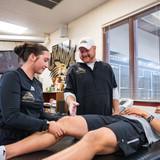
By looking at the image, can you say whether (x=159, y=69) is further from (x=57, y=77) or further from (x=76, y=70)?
(x=57, y=77)

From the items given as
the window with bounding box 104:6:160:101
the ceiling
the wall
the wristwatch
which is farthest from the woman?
the ceiling

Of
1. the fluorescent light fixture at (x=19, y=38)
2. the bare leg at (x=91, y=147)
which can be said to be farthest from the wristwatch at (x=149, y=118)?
the fluorescent light fixture at (x=19, y=38)

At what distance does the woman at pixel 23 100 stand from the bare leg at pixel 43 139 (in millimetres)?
50

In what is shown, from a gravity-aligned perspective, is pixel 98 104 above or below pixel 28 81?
below

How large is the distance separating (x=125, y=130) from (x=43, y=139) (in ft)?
1.88

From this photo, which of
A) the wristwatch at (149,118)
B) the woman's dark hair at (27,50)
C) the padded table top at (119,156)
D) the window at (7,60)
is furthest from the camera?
the window at (7,60)

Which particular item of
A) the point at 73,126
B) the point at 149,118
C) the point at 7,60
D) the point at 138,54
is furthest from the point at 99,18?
the point at 7,60

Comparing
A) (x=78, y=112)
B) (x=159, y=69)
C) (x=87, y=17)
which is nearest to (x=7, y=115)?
(x=78, y=112)

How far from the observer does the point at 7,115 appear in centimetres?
148

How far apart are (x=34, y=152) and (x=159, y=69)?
1.89 m

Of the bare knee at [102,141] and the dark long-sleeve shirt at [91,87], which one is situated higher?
the dark long-sleeve shirt at [91,87]

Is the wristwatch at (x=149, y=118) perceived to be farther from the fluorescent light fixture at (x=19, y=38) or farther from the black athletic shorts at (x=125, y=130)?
the fluorescent light fixture at (x=19, y=38)

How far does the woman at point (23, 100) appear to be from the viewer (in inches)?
58.5

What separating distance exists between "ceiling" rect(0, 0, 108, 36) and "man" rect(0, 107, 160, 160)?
235 cm
